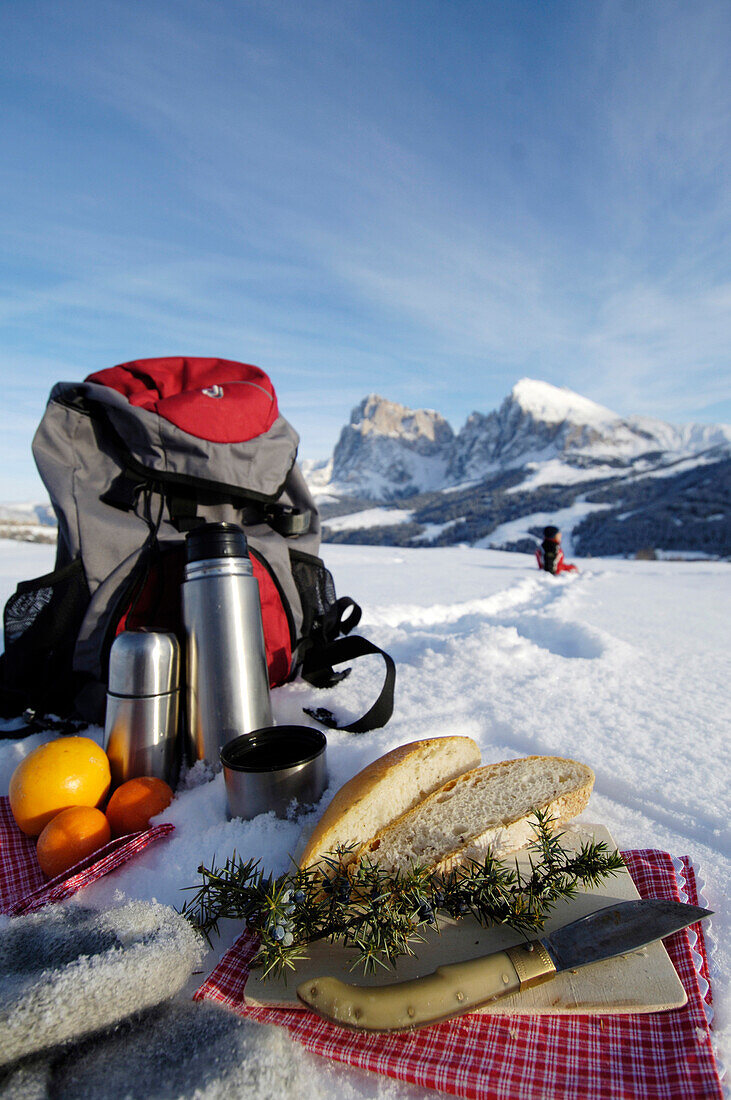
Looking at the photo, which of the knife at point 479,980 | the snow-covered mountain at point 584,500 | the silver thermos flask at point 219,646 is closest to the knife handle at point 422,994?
the knife at point 479,980

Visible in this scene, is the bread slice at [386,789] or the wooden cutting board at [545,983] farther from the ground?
the bread slice at [386,789]

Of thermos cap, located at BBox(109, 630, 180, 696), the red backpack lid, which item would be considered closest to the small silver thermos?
thermos cap, located at BBox(109, 630, 180, 696)

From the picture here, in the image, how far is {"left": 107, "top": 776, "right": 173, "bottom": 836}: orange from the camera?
1.31 meters

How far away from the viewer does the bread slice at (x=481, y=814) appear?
106 cm

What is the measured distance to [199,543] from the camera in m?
1.59

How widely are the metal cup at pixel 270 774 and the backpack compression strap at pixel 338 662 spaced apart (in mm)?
363

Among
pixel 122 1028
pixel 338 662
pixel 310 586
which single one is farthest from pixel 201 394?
pixel 122 1028

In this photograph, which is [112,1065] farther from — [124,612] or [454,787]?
[124,612]

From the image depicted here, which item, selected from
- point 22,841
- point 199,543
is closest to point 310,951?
point 22,841

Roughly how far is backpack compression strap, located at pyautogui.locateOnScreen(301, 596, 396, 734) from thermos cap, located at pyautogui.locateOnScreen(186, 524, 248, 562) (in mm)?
567

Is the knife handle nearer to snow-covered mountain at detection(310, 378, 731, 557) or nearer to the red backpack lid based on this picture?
the red backpack lid

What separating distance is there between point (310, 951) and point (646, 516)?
7811 cm

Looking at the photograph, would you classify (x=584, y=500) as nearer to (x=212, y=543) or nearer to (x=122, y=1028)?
(x=212, y=543)

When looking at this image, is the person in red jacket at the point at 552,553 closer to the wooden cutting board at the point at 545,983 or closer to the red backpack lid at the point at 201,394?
the red backpack lid at the point at 201,394
